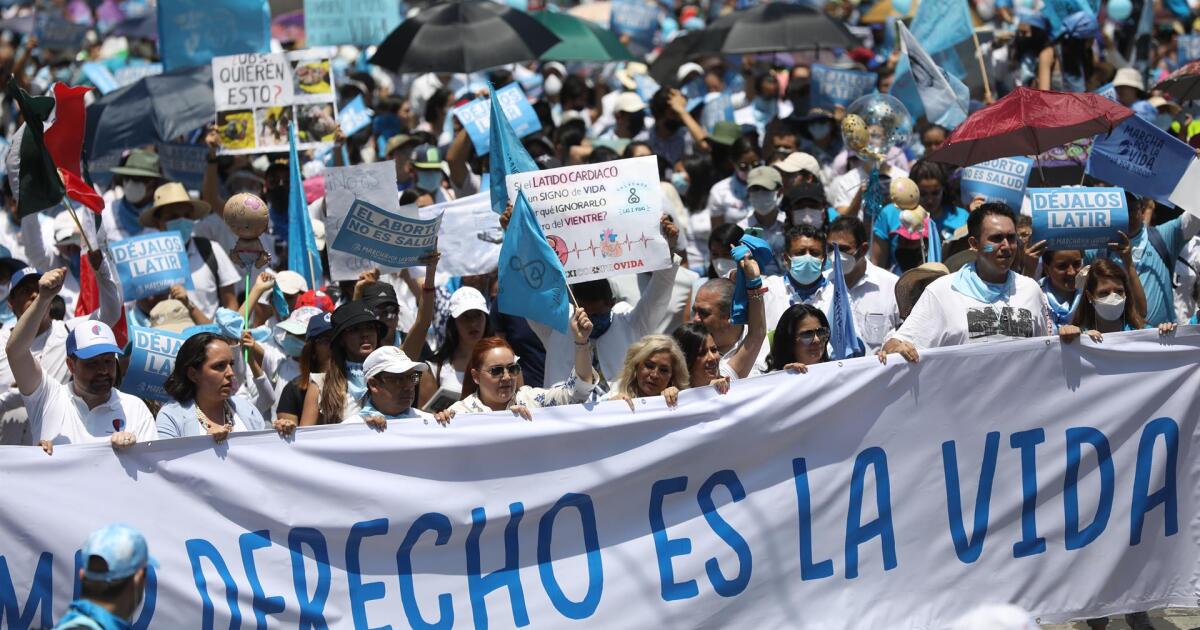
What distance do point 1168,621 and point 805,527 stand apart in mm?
1902

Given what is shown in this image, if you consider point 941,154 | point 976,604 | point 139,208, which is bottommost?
point 976,604

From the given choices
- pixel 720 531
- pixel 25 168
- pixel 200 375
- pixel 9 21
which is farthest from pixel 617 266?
pixel 9 21

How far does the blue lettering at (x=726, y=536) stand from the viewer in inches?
248

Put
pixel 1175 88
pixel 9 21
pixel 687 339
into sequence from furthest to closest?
pixel 9 21, pixel 1175 88, pixel 687 339

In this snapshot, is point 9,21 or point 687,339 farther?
point 9,21

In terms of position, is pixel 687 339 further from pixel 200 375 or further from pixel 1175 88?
pixel 1175 88

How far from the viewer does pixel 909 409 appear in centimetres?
650

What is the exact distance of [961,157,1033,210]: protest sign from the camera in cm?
952

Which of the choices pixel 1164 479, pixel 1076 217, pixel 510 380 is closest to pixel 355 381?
pixel 510 380

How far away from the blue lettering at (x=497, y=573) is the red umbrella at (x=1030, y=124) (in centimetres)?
342

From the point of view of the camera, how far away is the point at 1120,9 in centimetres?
1551

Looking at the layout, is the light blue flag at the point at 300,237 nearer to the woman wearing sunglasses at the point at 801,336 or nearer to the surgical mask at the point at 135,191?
the surgical mask at the point at 135,191

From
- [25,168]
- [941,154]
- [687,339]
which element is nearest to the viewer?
[687,339]

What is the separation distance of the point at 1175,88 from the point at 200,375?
22.3 feet
